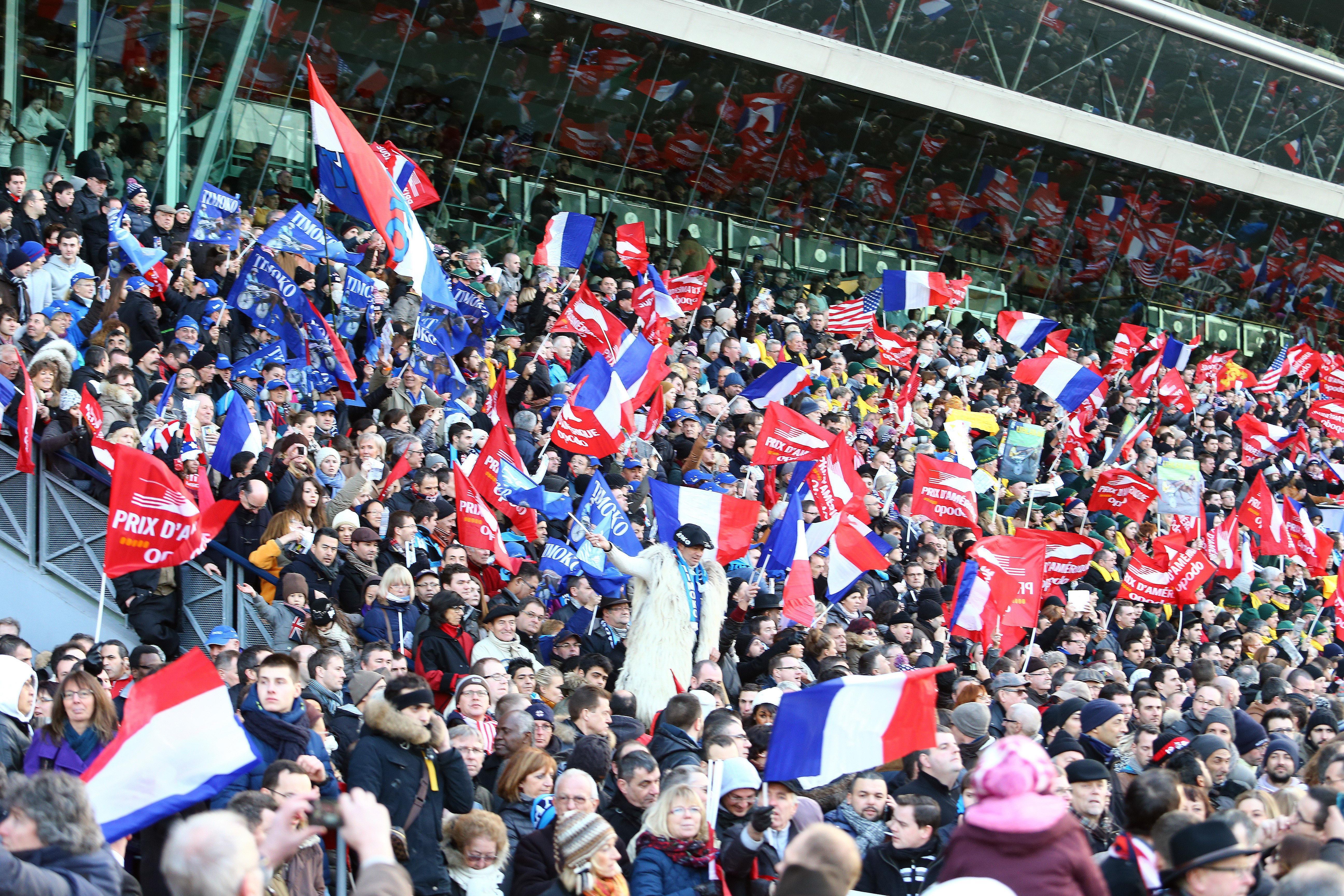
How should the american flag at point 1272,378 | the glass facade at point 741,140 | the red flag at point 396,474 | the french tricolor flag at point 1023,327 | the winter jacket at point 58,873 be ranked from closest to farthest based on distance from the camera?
the winter jacket at point 58,873 < the red flag at point 396,474 < the glass facade at point 741,140 < the french tricolor flag at point 1023,327 < the american flag at point 1272,378

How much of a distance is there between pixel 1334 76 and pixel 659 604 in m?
24.2

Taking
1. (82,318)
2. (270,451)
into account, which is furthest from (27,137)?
(270,451)

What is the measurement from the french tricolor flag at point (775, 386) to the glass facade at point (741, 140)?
703 centimetres

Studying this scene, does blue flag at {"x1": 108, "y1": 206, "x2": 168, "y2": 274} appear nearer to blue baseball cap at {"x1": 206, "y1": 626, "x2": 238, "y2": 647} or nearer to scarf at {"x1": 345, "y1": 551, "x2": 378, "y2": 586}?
scarf at {"x1": 345, "y1": 551, "x2": 378, "y2": 586}

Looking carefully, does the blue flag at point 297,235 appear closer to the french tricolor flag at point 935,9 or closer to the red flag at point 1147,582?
the red flag at point 1147,582

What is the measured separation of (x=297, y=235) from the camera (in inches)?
537

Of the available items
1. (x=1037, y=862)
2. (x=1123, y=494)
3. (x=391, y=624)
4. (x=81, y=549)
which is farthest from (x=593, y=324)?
(x=1037, y=862)

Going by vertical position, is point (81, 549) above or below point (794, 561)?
below

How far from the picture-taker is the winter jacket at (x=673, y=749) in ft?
24.4

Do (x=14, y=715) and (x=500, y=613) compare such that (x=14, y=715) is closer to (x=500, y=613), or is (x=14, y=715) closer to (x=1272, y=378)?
(x=500, y=613)

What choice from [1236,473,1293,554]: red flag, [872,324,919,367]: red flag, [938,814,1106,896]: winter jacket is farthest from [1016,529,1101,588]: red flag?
[938,814,1106,896]: winter jacket

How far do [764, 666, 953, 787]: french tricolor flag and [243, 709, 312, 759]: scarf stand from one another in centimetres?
196

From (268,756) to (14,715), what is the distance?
1.35 metres

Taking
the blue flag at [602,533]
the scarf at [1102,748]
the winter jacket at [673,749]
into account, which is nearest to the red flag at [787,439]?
the blue flag at [602,533]
